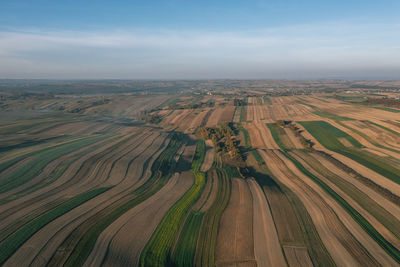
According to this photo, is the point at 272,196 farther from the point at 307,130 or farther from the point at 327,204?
the point at 307,130

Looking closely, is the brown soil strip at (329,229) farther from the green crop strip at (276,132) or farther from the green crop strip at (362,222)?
the green crop strip at (276,132)

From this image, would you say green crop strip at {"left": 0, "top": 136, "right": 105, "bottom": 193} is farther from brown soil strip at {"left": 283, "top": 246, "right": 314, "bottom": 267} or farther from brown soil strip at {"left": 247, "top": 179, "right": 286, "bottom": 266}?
brown soil strip at {"left": 283, "top": 246, "right": 314, "bottom": 267}

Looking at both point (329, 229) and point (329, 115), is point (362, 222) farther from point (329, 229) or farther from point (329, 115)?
point (329, 115)

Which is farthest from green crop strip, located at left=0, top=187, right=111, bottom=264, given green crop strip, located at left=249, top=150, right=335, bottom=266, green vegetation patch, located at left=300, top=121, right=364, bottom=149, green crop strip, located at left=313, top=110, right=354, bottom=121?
green crop strip, located at left=313, top=110, right=354, bottom=121

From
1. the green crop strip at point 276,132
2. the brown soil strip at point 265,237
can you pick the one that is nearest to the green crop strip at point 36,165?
the brown soil strip at point 265,237

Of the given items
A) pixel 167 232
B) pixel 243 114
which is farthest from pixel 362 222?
pixel 243 114

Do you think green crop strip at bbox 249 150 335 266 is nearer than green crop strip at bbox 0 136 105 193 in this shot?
Yes

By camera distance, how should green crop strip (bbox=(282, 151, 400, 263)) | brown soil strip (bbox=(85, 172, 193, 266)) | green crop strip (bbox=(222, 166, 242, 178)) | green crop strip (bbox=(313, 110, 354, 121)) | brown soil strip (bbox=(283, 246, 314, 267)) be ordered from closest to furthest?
brown soil strip (bbox=(283, 246, 314, 267)) < brown soil strip (bbox=(85, 172, 193, 266)) < green crop strip (bbox=(282, 151, 400, 263)) < green crop strip (bbox=(222, 166, 242, 178)) < green crop strip (bbox=(313, 110, 354, 121))
